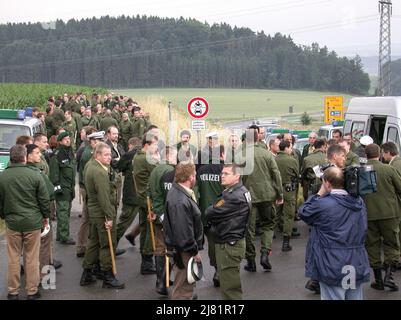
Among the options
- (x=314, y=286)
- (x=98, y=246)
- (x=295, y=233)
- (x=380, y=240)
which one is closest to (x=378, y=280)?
(x=380, y=240)

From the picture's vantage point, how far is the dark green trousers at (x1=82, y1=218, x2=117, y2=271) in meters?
8.16

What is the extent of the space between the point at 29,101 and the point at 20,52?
58.5 m

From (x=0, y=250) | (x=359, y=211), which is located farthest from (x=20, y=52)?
(x=359, y=211)

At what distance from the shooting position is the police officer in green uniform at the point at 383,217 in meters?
8.09

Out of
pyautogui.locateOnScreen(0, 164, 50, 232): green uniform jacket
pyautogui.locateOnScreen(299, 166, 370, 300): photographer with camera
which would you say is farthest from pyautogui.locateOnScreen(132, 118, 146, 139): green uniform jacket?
pyautogui.locateOnScreen(299, 166, 370, 300): photographer with camera

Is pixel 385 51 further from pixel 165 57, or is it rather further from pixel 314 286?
pixel 165 57

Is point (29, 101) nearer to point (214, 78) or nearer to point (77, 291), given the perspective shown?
point (77, 291)

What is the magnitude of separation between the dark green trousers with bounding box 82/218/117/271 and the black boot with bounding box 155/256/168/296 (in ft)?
2.23

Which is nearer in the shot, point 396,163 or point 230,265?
point 230,265

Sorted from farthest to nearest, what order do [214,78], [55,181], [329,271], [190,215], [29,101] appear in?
[214,78]
[29,101]
[55,181]
[190,215]
[329,271]

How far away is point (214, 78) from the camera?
275 ft

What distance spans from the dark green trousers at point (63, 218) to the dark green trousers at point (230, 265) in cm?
452

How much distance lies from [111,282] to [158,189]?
4.91 feet

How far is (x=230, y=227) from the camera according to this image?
6.55 m
